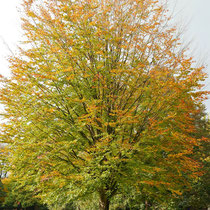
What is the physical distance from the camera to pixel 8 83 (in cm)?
761

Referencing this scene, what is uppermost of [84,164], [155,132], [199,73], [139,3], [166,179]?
[139,3]

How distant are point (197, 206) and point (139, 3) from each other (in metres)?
16.9

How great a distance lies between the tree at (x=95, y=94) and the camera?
688cm

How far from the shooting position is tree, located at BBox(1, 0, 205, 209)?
688 centimetres

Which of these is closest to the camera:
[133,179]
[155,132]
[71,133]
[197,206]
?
[155,132]

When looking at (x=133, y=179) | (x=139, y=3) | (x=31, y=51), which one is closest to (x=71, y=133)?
(x=133, y=179)

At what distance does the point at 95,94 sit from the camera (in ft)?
26.5

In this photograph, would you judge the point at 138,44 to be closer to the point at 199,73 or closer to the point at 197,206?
the point at 199,73

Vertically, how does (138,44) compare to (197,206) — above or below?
above

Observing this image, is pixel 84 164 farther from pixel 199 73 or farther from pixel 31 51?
→ pixel 199 73

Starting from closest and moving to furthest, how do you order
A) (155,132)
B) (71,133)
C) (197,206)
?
(155,132)
(71,133)
(197,206)

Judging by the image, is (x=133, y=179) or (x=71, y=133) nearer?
(x=133, y=179)

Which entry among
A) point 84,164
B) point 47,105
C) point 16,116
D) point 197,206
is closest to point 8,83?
point 16,116

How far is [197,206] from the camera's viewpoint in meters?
15.4
